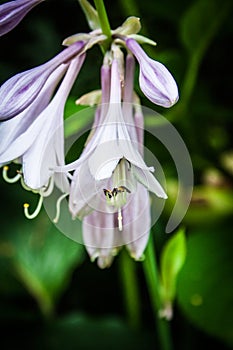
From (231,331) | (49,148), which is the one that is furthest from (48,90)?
(231,331)

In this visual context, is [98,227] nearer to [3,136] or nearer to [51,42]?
[3,136]

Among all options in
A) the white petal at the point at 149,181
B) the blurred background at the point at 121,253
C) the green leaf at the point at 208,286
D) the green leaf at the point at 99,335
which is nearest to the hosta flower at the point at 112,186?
the white petal at the point at 149,181

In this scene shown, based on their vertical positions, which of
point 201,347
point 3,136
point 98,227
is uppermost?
point 3,136

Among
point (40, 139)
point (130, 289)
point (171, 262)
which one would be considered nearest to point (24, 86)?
point (40, 139)

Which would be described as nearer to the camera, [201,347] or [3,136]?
[3,136]

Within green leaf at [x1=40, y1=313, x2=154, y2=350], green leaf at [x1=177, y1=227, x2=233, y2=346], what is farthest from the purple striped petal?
green leaf at [x1=40, y1=313, x2=154, y2=350]
